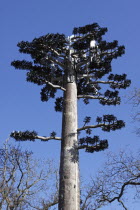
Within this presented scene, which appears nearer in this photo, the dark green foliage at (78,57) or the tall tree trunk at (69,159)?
the tall tree trunk at (69,159)

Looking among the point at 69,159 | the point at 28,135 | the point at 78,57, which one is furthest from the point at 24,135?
the point at 78,57

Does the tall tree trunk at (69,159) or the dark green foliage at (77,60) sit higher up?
the dark green foliage at (77,60)

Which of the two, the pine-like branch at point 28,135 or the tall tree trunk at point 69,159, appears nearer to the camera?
the tall tree trunk at point 69,159

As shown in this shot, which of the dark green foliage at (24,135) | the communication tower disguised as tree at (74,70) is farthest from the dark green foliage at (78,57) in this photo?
the dark green foliage at (24,135)

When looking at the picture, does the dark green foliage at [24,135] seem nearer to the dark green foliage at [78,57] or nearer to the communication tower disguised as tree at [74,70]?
the communication tower disguised as tree at [74,70]

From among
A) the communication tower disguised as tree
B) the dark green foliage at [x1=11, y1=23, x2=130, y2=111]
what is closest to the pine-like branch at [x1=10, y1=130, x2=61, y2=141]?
the communication tower disguised as tree

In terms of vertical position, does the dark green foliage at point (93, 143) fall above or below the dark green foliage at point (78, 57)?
below

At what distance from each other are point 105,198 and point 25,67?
17.5ft

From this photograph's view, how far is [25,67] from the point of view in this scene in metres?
7.84

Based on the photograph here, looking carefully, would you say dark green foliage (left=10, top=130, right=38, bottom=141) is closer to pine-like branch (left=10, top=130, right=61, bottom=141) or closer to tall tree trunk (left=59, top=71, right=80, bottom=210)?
pine-like branch (left=10, top=130, right=61, bottom=141)

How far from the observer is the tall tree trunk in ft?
17.9

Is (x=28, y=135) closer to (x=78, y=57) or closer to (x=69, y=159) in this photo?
(x=69, y=159)

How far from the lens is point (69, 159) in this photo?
5926mm

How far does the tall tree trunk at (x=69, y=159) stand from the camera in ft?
17.9
